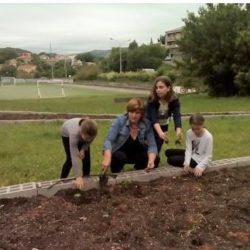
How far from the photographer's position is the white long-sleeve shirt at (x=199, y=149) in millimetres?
6062

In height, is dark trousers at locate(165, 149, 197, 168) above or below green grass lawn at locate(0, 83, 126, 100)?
above

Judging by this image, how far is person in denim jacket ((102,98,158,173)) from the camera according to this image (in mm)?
5789

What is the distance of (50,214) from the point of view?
14.6 ft

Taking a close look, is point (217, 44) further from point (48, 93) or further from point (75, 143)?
point (75, 143)

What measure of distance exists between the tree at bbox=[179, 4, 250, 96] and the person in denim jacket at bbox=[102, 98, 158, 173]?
2215 cm

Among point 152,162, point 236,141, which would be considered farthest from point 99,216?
point 236,141

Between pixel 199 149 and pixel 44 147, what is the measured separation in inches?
162

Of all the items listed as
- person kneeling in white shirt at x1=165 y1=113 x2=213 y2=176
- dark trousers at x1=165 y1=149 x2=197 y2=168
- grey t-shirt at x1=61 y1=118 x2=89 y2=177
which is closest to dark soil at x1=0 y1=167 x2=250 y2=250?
grey t-shirt at x1=61 y1=118 x2=89 y2=177

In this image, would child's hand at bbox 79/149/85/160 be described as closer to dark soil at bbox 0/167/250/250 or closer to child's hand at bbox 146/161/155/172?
dark soil at bbox 0/167/250/250

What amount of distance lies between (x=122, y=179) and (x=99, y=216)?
1.15 m

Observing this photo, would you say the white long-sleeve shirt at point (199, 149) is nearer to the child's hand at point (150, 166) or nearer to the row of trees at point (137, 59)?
the child's hand at point (150, 166)

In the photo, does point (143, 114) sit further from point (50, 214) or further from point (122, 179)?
point (50, 214)

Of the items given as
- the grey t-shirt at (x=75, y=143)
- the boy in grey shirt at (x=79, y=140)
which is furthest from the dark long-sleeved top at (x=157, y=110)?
the grey t-shirt at (x=75, y=143)

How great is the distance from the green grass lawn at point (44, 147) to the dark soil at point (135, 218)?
1.80 meters
